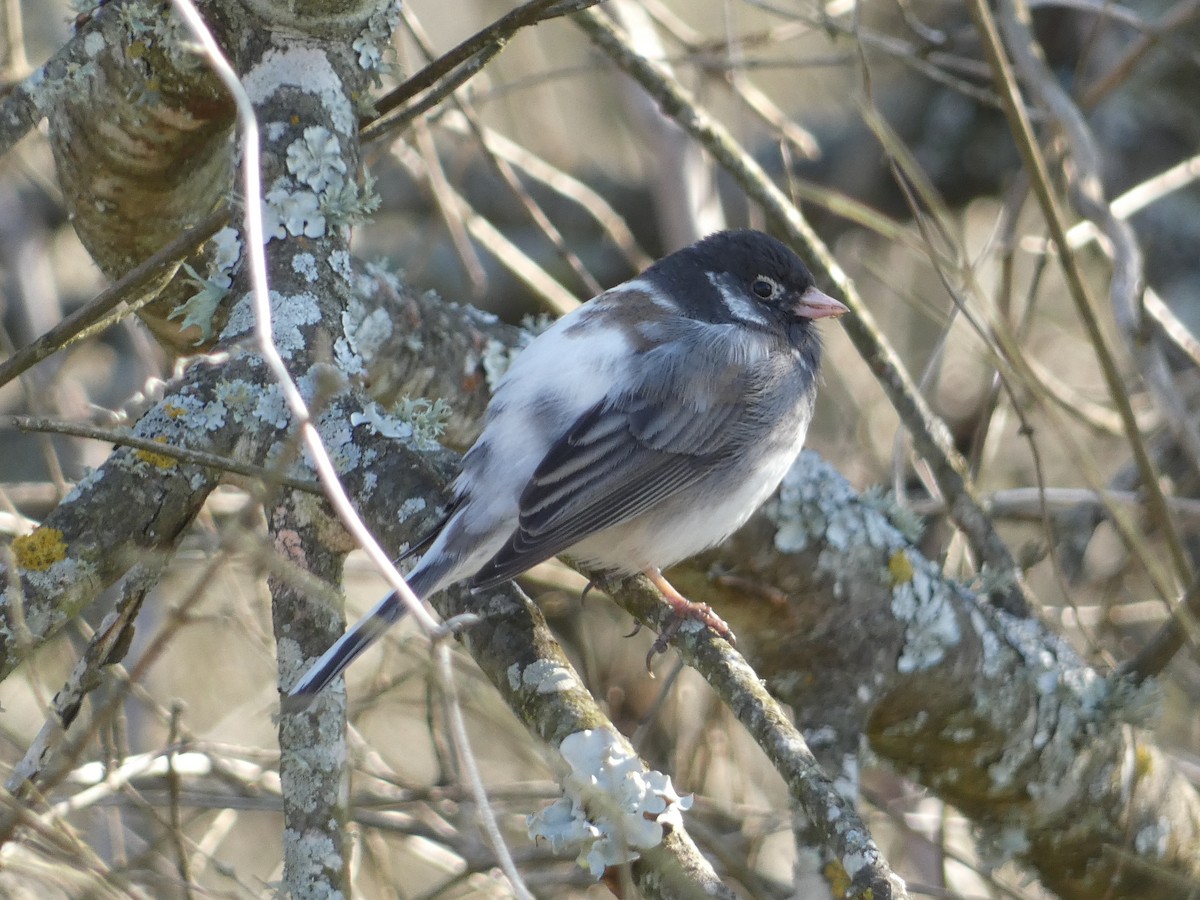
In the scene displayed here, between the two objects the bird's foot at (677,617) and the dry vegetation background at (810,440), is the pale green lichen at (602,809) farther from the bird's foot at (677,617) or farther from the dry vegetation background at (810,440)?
the dry vegetation background at (810,440)

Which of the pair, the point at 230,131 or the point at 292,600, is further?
the point at 230,131

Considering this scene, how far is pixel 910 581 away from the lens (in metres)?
2.81

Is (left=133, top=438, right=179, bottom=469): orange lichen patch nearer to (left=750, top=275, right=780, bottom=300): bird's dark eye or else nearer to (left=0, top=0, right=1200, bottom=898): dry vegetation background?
(left=0, top=0, right=1200, bottom=898): dry vegetation background

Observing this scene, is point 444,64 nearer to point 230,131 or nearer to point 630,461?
point 230,131

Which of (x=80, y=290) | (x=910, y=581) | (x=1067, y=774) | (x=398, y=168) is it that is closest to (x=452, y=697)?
(x=910, y=581)

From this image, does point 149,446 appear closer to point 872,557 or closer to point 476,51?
point 476,51

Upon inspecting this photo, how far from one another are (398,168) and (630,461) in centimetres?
267

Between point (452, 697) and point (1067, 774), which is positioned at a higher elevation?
point (452, 697)

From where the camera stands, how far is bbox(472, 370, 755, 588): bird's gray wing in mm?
2602

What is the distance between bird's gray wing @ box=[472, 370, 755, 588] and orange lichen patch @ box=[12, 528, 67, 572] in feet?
3.01

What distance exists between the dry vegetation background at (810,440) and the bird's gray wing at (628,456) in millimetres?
619

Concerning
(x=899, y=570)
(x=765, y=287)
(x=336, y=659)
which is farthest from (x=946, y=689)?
(x=336, y=659)

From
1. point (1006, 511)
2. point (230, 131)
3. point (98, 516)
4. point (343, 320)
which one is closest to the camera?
point (98, 516)

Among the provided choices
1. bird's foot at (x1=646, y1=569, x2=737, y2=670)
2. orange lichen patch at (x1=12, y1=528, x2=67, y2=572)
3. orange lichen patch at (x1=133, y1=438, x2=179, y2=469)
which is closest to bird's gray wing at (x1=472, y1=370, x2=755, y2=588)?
bird's foot at (x1=646, y1=569, x2=737, y2=670)
